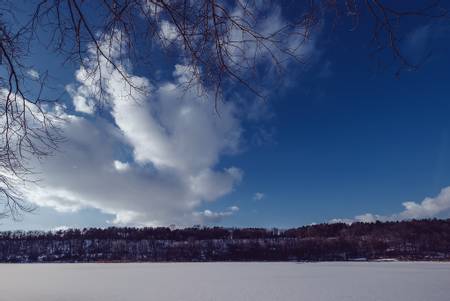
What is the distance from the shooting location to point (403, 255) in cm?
7469

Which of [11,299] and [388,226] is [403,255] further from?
[11,299]

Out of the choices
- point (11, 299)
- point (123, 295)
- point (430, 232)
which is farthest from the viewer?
point (430, 232)

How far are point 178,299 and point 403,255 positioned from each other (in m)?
75.6

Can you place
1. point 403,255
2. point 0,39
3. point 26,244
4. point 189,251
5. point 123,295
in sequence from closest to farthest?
point 0,39 < point 123,295 < point 403,255 < point 189,251 < point 26,244

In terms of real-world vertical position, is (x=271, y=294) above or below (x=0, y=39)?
below

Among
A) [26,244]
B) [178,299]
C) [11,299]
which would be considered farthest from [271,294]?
[26,244]

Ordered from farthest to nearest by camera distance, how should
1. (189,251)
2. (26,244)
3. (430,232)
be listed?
(26,244)
(430,232)
(189,251)

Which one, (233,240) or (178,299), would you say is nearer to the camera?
(178,299)

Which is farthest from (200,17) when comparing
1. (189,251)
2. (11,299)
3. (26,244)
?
(26,244)

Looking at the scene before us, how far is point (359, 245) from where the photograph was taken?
81562mm

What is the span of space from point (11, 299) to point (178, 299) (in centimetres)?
503

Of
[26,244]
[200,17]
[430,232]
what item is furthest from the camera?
[26,244]

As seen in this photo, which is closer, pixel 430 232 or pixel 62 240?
pixel 430 232

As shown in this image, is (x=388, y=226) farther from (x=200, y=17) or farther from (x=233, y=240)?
(x=200, y=17)
